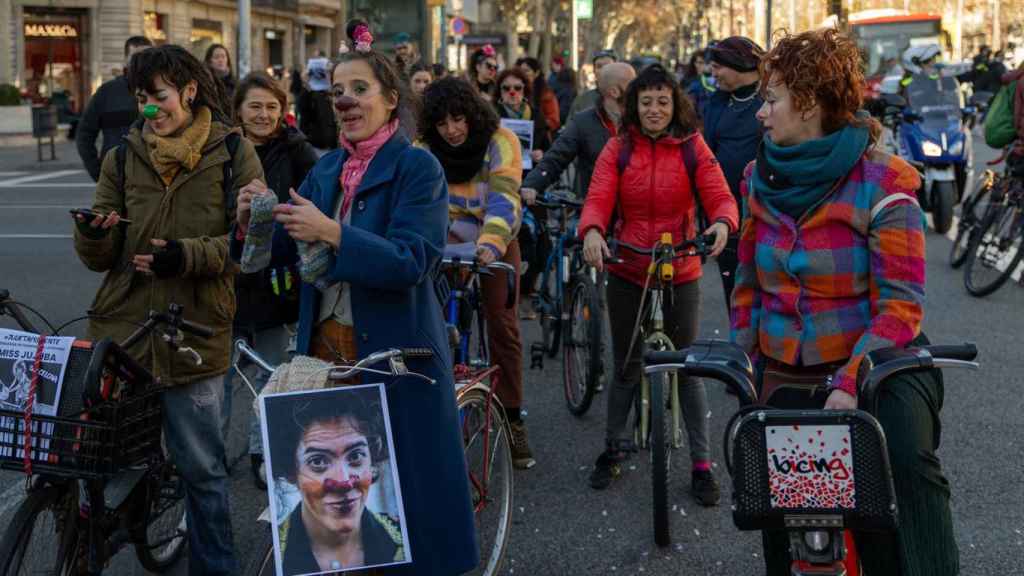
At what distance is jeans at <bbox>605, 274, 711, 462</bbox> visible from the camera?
6215mm

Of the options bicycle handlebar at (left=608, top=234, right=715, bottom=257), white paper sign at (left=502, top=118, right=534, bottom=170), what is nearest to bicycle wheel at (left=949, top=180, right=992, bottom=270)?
white paper sign at (left=502, top=118, right=534, bottom=170)

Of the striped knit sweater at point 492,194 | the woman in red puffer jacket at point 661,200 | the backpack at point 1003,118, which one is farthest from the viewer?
the backpack at point 1003,118

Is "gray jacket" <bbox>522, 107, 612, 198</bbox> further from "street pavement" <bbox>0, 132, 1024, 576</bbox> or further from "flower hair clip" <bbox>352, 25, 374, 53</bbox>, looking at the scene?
"flower hair clip" <bbox>352, 25, 374, 53</bbox>

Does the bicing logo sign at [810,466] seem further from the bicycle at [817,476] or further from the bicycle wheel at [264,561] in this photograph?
the bicycle wheel at [264,561]

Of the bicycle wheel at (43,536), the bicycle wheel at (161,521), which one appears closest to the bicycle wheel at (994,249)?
the bicycle wheel at (161,521)

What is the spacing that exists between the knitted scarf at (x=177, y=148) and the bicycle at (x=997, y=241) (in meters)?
7.94

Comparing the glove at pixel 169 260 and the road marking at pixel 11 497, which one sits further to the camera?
the road marking at pixel 11 497

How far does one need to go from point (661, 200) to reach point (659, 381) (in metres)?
0.95

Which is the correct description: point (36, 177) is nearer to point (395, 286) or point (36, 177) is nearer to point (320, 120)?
point (320, 120)

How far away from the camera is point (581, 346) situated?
7727 mm

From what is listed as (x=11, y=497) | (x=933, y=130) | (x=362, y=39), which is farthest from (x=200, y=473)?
(x=933, y=130)

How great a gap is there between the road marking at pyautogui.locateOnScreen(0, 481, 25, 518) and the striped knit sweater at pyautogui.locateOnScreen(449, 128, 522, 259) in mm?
2241

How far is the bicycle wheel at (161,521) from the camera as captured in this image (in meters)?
4.52

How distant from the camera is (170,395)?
456 cm
